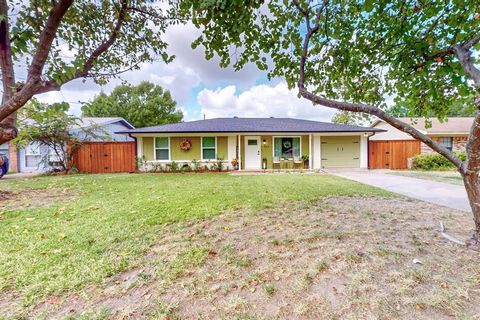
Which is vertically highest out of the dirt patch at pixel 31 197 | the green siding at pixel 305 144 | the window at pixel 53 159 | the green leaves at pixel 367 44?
the green leaves at pixel 367 44

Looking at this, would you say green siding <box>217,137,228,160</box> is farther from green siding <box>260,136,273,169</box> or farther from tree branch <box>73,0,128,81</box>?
tree branch <box>73,0,128,81</box>

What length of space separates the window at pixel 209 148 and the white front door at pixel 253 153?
2.05m

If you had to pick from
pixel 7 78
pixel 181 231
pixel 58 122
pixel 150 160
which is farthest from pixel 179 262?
pixel 58 122

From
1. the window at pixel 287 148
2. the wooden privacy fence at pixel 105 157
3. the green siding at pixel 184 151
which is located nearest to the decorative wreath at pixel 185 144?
the green siding at pixel 184 151

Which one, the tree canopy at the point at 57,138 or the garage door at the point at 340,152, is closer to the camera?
the tree canopy at the point at 57,138

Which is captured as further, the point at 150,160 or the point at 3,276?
the point at 150,160

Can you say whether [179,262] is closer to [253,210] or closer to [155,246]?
[155,246]

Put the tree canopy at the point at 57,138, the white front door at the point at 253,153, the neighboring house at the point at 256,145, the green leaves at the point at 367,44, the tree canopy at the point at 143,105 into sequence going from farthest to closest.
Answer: the tree canopy at the point at 143,105
the white front door at the point at 253,153
the neighboring house at the point at 256,145
the tree canopy at the point at 57,138
the green leaves at the point at 367,44

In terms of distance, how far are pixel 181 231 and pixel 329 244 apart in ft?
7.32

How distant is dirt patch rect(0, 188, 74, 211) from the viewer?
→ 5.60 m

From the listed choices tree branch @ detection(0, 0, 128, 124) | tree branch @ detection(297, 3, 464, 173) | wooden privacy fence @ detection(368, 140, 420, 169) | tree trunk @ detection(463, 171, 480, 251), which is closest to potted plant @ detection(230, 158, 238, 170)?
wooden privacy fence @ detection(368, 140, 420, 169)

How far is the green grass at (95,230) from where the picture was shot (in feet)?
8.15

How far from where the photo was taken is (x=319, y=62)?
453cm

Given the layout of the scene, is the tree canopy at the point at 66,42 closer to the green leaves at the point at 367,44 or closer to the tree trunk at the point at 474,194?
the green leaves at the point at 367,44
